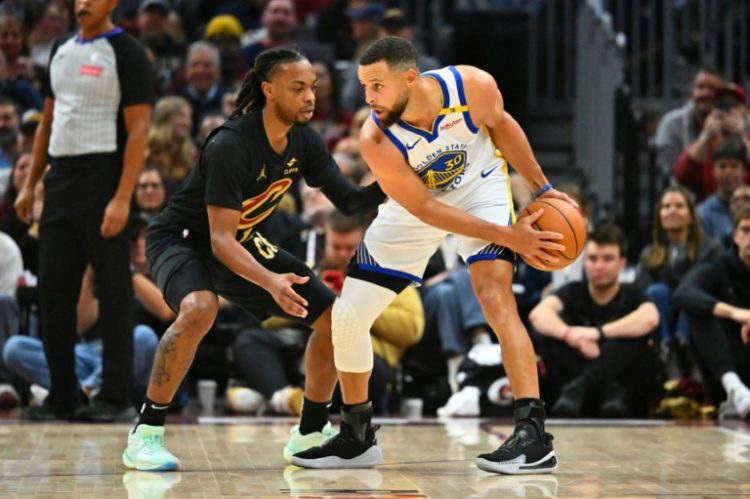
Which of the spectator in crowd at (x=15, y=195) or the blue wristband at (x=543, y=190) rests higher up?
the blue wristband at (x=543, y=190)

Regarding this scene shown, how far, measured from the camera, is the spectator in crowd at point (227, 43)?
11781 mm

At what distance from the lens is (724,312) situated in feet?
25.8

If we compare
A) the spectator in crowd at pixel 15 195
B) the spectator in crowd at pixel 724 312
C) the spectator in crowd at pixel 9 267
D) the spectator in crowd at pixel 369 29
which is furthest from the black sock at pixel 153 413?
the spectator in crowd at pixel 369 29

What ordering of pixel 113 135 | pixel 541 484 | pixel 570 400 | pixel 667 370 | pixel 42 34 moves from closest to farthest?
pixel 541 484 → pixel 113 135 → pixel 570 400 → pixel 667 370 → pixel 42 34

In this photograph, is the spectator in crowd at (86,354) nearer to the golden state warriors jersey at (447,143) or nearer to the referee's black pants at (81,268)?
the referee's black pants at (81,268)

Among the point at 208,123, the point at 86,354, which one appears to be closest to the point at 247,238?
the point at 86,354

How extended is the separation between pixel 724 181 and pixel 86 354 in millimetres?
4286

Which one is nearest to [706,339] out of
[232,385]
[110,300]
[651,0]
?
[232,385]

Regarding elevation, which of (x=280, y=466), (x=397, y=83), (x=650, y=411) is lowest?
(x=650, y=411)

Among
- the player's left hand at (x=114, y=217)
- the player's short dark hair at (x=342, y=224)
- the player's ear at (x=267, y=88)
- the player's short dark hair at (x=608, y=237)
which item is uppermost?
the player's ear at (x=267, y=88)

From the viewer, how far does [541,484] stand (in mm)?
4812

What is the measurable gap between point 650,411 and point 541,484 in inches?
134

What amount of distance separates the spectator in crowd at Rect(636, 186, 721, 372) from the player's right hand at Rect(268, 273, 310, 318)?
158 inches

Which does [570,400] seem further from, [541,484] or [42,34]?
[42,34]
